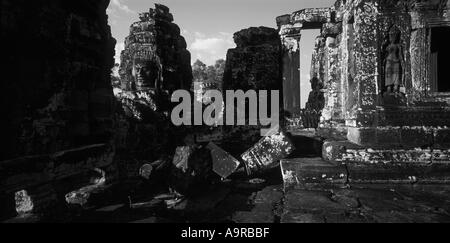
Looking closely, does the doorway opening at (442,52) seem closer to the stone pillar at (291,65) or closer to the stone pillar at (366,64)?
the stone pillar at (366,64)

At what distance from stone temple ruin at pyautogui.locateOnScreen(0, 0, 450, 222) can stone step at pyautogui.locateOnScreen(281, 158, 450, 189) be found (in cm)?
1

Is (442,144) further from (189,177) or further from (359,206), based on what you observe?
(189,177)

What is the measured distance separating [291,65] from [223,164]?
39.0 ft

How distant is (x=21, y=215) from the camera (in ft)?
7.60

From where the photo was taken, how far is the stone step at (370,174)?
368 cm

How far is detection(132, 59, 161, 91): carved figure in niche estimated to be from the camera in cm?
617

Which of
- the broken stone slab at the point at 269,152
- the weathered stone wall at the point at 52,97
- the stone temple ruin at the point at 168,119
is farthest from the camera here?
→ the broken stone slab at the point at 269,152

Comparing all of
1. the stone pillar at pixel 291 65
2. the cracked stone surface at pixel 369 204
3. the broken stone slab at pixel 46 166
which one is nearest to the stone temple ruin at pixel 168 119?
the broken stone slab at pixel 46 166

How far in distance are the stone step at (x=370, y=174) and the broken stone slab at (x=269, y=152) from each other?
0.63 meters

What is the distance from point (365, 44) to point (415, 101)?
1.13 meters

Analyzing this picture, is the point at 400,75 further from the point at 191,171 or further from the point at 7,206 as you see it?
the point at 7,206
